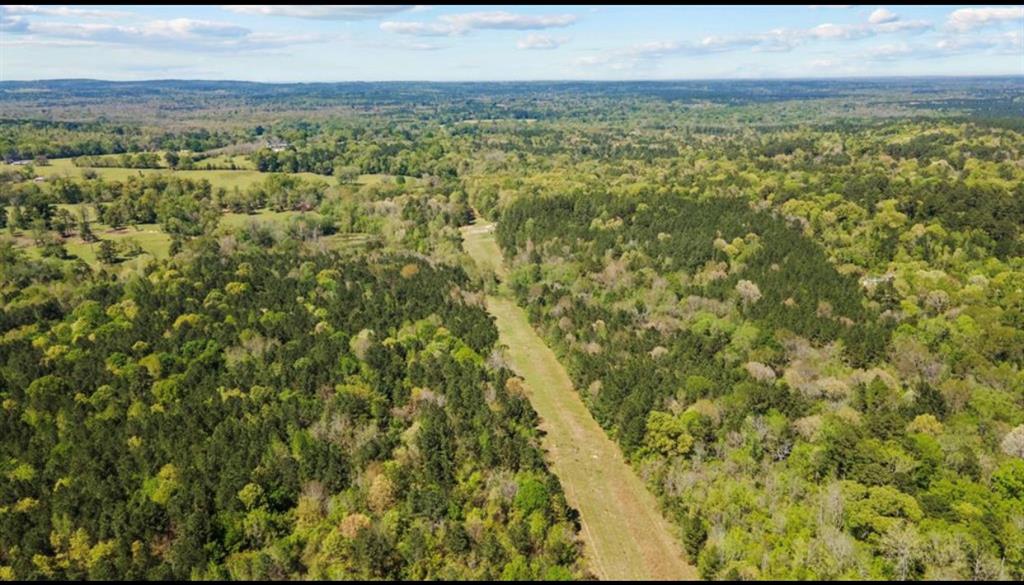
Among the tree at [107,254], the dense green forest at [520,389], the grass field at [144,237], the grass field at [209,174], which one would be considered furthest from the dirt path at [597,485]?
the grass field at [209,174]

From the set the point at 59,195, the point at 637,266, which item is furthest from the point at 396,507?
the point at 59,195

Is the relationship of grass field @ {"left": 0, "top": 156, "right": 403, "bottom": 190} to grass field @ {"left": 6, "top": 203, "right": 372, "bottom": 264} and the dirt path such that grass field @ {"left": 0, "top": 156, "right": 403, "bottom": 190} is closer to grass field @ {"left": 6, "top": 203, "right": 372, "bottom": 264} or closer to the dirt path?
grass field @ {"left": 6, "top": 203, "right": 372, "bottom": 264}

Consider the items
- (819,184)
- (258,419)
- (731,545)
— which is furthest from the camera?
(819,184)

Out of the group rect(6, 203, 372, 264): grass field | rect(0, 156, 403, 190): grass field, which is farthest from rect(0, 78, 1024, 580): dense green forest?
rect(0, 156, 403, 190): grass field

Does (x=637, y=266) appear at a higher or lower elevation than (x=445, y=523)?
higher

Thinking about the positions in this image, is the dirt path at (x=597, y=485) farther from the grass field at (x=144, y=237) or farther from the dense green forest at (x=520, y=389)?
the grass field at (x=144, y=237)

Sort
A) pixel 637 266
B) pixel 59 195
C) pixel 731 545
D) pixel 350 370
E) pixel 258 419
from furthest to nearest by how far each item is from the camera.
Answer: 1. pixel 59 195
2. pixel 637 266
3. pixel 350 370
4. pixel 258 419
5. pixel 731 545

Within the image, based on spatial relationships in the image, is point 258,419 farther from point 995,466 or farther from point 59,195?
point 59,195
